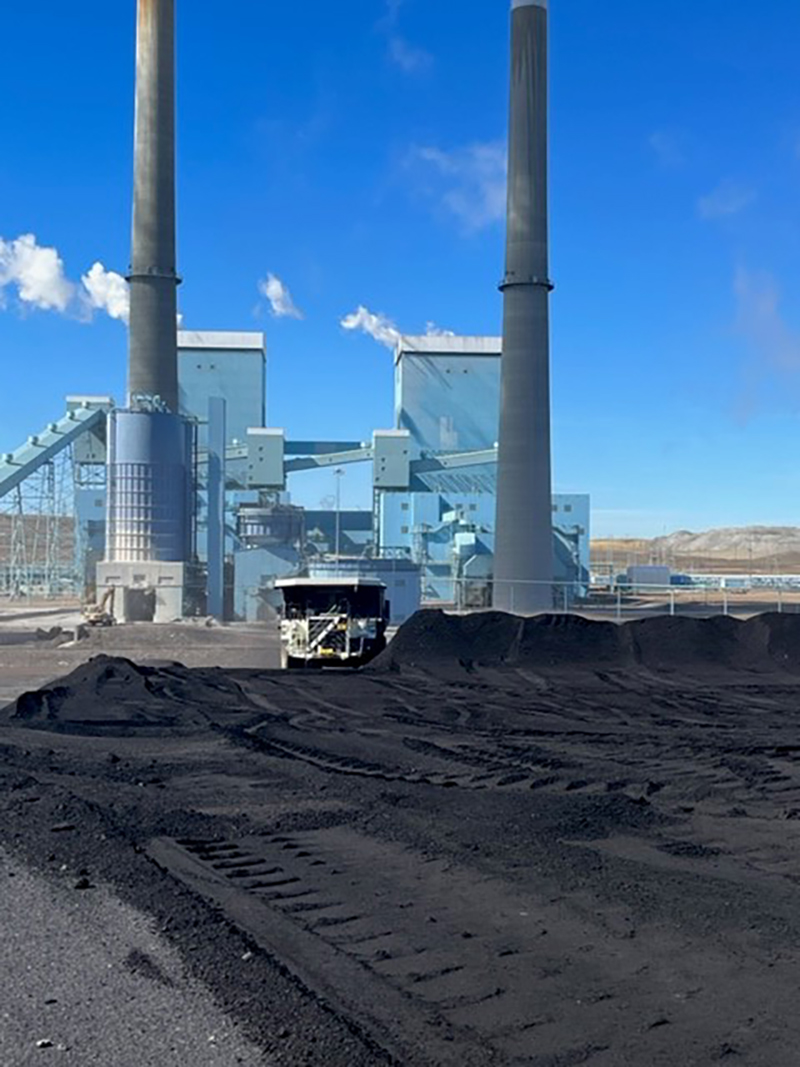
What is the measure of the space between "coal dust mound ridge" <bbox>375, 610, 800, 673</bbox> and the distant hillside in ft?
275

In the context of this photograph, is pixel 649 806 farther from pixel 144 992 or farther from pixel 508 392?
pixel 508 392

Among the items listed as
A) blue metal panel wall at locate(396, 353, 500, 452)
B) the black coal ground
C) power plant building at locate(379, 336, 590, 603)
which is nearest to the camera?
the black coal ground

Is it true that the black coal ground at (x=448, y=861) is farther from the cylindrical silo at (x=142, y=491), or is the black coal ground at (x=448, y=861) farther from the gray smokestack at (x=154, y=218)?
the gray smokestack at (x=154, y=218)

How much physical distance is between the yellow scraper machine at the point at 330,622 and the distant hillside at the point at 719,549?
87.9 metres

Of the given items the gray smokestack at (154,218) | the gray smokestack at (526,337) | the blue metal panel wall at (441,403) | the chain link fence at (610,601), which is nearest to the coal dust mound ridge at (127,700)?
the chain link fence at (610,601)

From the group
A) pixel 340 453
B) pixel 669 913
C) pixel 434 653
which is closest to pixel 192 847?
pixel 669 913

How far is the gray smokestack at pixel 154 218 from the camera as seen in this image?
4831 centimetres

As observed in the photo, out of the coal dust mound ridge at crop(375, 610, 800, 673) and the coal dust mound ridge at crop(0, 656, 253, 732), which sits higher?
the coal dust mound ridge at crop(375, 610, 800, 673)

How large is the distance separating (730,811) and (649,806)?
0.66m

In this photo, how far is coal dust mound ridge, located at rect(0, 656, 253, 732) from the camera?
16484 mm

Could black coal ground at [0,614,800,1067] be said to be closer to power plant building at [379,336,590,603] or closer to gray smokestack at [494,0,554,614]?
gray smokestack at [494,0,554,614]

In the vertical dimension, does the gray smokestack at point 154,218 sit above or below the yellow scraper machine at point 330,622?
above

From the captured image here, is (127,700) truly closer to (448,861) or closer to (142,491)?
(448,861)

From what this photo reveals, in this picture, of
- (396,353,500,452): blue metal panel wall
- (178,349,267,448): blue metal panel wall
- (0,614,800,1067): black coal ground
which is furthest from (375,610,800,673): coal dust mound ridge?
(178,349,267,448): blue metal panel wall
